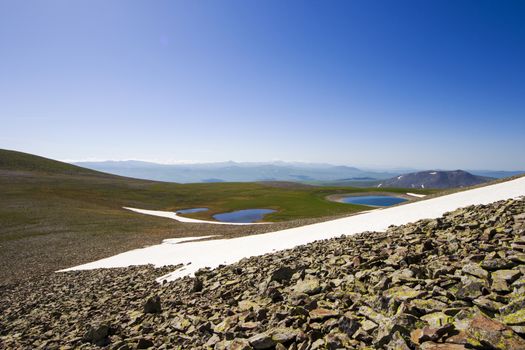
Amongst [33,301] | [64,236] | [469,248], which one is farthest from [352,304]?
[64,236]

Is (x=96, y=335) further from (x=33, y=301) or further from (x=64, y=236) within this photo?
(x=64, y=236)

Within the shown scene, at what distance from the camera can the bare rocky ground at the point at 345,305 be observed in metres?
6.15

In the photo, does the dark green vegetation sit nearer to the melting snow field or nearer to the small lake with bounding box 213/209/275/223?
the small lake with bounding box 213/209/275/223

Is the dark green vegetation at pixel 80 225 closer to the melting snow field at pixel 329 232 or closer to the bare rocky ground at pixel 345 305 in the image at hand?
the melting snow field at pixel 329 232

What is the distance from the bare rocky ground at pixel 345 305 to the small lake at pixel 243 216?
5657cm

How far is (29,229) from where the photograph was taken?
46.5 meters

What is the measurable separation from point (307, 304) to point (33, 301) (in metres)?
21.9

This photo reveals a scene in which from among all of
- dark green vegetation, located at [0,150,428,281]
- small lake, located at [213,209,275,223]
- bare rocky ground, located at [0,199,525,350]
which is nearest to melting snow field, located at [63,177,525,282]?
bare rocky ground, located at [0,199,525,350]

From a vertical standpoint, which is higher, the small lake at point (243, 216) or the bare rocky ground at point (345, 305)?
the bare rocky ground at point (345, 305)

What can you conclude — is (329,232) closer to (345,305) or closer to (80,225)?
(345,305)

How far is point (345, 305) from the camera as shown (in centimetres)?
825

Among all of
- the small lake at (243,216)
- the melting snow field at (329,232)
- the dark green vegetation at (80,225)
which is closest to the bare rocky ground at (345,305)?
the melting snow field at (329,232)

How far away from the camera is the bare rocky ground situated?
20.2 ft

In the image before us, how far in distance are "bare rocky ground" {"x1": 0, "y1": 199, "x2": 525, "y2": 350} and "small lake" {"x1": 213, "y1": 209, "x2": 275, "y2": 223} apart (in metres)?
56.6
